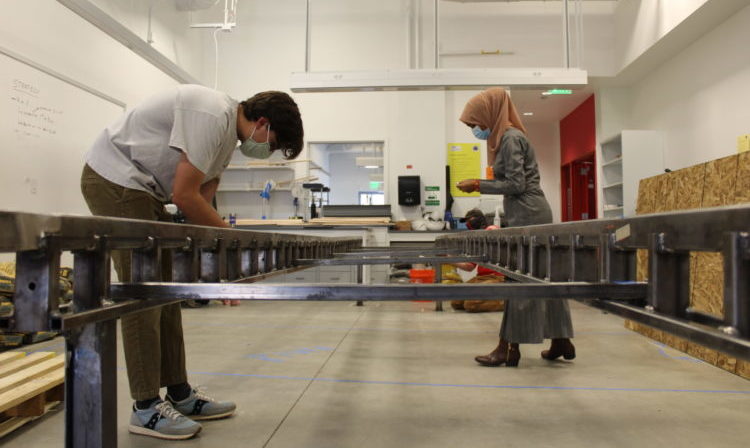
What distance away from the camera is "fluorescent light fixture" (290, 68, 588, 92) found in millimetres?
3916

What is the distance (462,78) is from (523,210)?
6.43 ft

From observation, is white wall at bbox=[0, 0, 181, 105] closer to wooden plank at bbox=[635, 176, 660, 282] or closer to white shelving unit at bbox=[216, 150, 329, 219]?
white shelving unit at bbox=[216, 150, 329, 219]

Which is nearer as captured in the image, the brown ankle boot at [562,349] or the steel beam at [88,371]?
the steel beam at [88,371]

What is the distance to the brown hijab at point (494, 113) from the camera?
2428 mm

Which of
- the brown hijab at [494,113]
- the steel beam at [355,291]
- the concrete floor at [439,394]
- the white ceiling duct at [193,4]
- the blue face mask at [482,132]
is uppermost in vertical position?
the white ceiling duct at [193,4]

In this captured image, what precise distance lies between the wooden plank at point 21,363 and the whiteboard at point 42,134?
1.55 metres

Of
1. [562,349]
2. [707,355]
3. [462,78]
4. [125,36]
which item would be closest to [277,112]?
[562,349]

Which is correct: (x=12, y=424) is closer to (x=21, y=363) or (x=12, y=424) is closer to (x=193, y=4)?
(x=21, y=363)

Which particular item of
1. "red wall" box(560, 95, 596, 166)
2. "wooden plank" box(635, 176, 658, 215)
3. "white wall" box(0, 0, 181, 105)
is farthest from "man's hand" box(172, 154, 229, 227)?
"red wall" box(560, 95, 596, 166)

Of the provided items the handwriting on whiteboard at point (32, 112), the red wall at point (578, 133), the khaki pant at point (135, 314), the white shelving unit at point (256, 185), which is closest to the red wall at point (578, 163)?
the red wall at point (578, 133)

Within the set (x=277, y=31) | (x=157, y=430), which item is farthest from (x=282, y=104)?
(x=277, y=31)

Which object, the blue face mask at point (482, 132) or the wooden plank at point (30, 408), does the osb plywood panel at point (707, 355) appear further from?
the wooden plank at point (30, 408)

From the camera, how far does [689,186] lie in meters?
2.75

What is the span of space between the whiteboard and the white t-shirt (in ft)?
7.67
